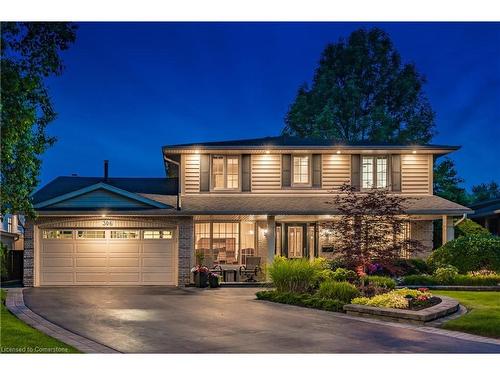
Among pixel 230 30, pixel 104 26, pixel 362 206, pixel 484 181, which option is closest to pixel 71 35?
pixel 362 206

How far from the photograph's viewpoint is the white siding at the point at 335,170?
23.9 meters

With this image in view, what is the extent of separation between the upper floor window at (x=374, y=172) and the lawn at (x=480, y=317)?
25.5 feet

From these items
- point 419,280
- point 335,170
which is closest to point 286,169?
point 335,170

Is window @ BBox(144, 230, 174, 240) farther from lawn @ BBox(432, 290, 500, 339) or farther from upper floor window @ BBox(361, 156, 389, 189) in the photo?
lawn @ BBox(432, 290, 500, 339)

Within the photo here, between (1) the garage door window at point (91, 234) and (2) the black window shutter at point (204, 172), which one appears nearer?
(1) the garage door window at point (91, 234)

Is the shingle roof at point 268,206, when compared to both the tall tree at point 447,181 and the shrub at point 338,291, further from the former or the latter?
the tall tree at point 447,181

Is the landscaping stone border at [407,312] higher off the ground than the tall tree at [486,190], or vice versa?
the tall tree at [486,190]

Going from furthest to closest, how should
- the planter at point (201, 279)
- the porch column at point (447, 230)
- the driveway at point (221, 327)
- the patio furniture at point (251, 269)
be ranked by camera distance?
the porch column at point (447, 230), the patio furniture at point (251, 269), the planter at point (201, 279), the driveway at point (221, 327)

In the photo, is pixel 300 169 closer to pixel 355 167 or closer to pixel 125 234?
pixel 355 167

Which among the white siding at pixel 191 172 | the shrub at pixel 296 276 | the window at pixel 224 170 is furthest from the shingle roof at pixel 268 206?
A: the shrub at pixel 296 276

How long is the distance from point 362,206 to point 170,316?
6.15 m

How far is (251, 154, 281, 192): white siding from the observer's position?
23812 mm

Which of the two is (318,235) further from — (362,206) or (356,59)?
(356,59)

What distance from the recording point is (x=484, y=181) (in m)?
63.6
